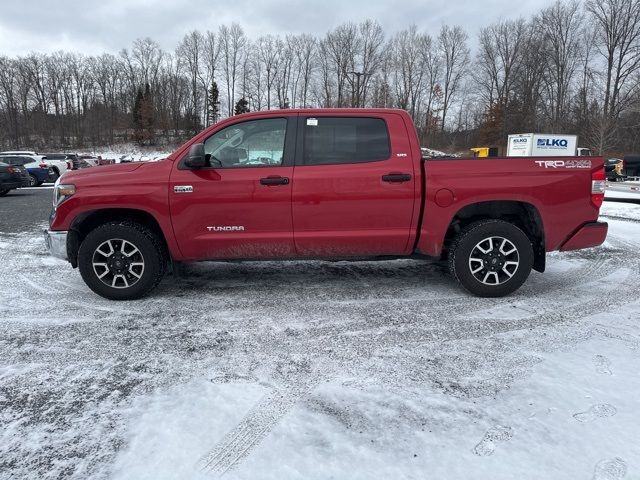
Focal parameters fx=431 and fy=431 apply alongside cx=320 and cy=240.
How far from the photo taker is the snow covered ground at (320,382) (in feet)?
6.88

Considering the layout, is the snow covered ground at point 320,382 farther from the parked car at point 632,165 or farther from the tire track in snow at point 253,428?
the parked car at point 632,165

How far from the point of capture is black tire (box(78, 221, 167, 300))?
423 cm

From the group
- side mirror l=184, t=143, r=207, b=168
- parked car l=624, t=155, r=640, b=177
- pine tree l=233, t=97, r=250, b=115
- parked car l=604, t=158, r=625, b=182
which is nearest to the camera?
side mirror l=184, t=143, r=207, b=168

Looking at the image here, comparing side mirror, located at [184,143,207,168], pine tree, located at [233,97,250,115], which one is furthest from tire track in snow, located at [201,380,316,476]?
pine tree, located at [233,97,250,115]

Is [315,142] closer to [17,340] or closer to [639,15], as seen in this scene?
[17,340]

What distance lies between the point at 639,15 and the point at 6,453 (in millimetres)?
66639

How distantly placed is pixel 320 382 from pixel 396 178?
7.30ft

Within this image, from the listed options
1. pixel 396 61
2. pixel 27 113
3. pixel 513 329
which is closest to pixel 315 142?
pixel 513 329

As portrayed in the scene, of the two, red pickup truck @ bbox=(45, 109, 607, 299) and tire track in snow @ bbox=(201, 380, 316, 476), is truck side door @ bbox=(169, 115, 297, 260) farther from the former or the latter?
tire track in snow @ bbox=(201, 380, 316, 476)

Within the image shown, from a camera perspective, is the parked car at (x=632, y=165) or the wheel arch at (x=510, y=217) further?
the parked car at (x=632, y=165)

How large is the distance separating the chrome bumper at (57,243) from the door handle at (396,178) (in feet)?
10.6

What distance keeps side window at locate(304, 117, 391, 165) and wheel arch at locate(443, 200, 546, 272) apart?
103cm

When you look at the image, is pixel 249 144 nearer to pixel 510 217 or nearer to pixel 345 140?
pixel 345 140

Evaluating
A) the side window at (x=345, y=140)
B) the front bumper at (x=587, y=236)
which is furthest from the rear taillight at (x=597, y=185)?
the side window at (x=345, y=140)
